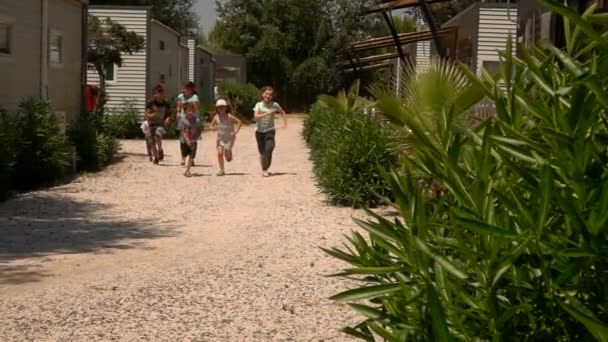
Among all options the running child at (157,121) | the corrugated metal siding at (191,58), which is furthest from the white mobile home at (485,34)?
the corrugated metal siding at (191,58)

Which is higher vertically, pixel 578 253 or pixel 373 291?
pixel 578 253

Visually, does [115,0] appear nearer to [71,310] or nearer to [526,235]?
[71,310]

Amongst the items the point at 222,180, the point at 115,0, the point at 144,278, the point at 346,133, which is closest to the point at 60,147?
the point at 222,180

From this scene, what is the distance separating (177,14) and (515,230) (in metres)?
56.6

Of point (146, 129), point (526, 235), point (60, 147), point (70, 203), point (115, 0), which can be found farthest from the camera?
point (115, 0)

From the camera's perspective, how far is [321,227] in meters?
11.0

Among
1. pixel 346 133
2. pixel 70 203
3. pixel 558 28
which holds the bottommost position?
pixel 70 203

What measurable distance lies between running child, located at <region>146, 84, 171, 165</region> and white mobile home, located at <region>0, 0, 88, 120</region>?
1551mm

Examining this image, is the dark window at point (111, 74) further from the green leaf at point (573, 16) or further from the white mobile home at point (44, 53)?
the green leaf at point (573, 16)

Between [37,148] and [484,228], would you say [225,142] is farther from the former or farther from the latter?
[484,228]

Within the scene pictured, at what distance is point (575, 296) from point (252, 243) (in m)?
7.17

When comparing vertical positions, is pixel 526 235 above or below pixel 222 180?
above

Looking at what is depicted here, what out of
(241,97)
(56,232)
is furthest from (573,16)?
(241,97)

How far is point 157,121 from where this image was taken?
19000 millimetres
